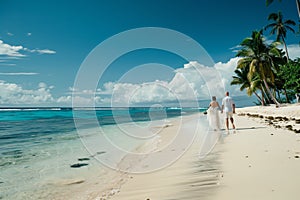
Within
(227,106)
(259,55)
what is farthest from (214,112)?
(259,55)

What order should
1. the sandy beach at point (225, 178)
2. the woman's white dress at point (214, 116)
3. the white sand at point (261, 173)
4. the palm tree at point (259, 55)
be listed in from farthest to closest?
the palm tree at point (259, 55) → the woman's white dress at point (214, 116) → the sandy beach at point (225, 178) → the white sand at point (261, 173)

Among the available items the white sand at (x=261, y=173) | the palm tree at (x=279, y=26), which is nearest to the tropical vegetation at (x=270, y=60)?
the palm tree at (x=279, y=26)

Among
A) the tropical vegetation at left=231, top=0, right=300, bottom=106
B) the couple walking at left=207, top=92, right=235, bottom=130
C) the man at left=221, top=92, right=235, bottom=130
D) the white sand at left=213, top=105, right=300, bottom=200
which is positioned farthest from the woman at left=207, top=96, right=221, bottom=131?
the tropical vegetation at left=231, top=0, right=300, bottom=106

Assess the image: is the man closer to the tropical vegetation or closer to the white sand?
the white sand

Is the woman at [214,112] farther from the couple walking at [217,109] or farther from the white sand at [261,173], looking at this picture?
the white sand at [261,173]

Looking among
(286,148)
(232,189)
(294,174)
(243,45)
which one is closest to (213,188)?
(232,189)

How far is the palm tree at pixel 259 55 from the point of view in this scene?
28156 millimetres

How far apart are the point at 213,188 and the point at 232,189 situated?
1.01ft

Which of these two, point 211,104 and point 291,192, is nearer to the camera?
point 291,192

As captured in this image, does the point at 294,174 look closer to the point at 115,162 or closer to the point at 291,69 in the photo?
the point at 115,162

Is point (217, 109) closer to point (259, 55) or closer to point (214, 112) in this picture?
point (214, 112)

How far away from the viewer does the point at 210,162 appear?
526cm

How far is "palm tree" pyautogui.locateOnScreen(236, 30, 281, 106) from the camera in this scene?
28156 millimetres

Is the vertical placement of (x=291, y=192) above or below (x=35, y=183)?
above
